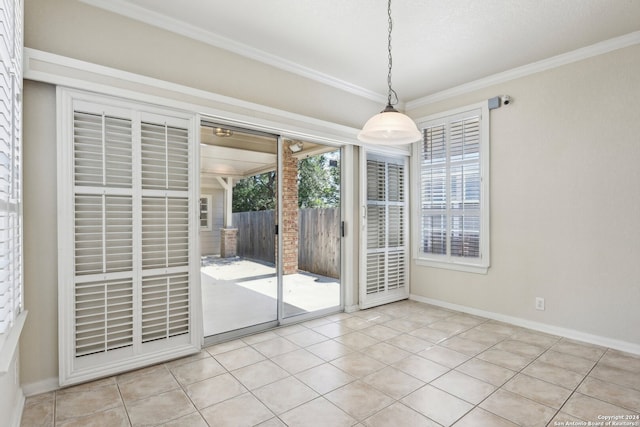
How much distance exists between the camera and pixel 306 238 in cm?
430

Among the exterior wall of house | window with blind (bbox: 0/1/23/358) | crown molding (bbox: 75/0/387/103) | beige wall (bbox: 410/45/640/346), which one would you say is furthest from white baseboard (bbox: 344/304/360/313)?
window with blind (bbox: 0/1/23/358)

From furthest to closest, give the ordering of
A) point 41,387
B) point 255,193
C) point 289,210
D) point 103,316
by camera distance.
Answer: point 289,210
point 255,193
point 103,316
point 41,387

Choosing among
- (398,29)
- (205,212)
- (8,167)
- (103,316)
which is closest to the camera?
(8,167)

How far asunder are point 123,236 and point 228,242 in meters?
1.00

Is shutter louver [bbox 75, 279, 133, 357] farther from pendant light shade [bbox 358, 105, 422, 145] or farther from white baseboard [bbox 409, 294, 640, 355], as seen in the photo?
white baseboard [bbox 409, 294, 640, 355]

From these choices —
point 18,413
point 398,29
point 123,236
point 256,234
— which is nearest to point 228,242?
point 256,234

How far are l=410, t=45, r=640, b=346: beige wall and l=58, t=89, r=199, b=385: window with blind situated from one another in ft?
10.8

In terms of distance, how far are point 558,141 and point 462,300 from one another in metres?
2.07

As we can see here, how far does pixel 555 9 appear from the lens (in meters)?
2.61

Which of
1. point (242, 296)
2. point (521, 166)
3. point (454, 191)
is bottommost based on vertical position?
point (242, 296)

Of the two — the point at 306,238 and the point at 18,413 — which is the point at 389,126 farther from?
the point at 18,413

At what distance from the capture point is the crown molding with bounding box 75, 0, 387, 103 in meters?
2.58

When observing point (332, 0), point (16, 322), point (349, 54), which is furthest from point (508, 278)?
point (16, 322)

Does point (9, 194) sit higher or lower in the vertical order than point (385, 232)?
higher
